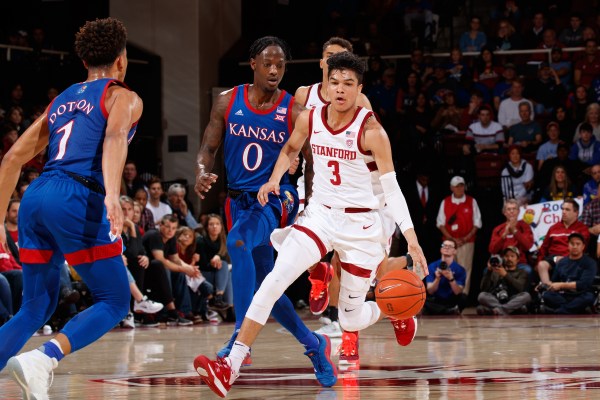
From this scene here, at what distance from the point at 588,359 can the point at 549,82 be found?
32.8 ft

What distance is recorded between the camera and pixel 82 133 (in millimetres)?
5418

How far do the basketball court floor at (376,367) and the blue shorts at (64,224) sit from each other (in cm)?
83

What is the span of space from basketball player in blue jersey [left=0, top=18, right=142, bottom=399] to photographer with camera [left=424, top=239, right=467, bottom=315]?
8.95 m

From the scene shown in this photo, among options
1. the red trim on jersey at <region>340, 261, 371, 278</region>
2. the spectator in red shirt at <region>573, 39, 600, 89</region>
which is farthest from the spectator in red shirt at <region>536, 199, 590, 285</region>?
the red trim on jersey at <region>340, 261, 371, 278</region>

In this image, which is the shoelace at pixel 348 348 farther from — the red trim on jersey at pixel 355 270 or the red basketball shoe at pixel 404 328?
the red trim on jersey at pixel 355 270

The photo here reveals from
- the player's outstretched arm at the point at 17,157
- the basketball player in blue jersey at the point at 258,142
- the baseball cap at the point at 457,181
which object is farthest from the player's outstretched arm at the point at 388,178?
Answer: the baseball cap at the point at 457,181

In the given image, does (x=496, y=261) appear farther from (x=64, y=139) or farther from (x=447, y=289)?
(x=64, y=139)

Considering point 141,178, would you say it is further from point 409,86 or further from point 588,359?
point 588,359

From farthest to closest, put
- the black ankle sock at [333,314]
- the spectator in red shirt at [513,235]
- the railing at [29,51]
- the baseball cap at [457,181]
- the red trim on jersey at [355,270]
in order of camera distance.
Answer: the railing at [29,51] < the baseball cap at [457,181] < the spectator in red shirt at [513,235] < the black ankle sock at [333,314] < the red trim on jersey at [355,270]

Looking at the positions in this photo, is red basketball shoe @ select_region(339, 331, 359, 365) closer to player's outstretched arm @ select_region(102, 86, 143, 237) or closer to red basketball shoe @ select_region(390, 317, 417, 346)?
red basketball shoe @ select_region(390, 317, 417, 346)

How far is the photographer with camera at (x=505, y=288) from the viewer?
13852mm

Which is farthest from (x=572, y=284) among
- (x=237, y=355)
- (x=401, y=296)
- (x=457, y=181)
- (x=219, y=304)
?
(x=237, y=355)

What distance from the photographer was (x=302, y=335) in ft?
21.1

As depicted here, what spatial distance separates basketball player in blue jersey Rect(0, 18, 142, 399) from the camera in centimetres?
527
